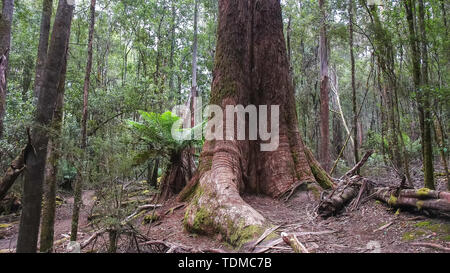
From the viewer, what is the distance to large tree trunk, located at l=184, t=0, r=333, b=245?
16.4ft

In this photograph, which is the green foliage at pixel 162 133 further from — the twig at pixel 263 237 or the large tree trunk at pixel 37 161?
the twig at pixel 263 237

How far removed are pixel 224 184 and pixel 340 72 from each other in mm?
29102

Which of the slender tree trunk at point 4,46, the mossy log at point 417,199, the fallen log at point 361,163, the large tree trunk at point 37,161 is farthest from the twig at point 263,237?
the slender tree trunk at point 4,46

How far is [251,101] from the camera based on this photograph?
242 inches

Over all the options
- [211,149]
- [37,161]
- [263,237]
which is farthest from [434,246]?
A: [37,161]

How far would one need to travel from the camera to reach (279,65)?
626cm

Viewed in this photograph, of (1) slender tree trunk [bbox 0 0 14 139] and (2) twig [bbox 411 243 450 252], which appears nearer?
(2) twig [bbox 411 243 450 252]

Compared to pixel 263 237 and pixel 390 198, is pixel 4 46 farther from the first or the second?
pixel 390 198

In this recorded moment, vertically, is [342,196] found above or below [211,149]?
below

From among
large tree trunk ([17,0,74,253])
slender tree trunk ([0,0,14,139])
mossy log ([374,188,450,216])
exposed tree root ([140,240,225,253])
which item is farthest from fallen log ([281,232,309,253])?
slender tree trunk ([0,0,14,139])

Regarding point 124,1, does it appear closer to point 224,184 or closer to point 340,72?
point 224,184

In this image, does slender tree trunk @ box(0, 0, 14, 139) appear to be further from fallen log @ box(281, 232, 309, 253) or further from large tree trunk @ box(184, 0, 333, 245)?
fallen log @ box(281, 232, 309, 253)

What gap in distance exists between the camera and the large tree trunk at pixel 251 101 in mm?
5000
